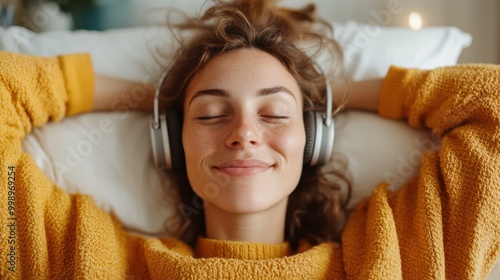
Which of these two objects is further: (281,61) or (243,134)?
(281,61)

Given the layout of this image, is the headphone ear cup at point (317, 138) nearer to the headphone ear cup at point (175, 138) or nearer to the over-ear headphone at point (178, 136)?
the over-ear headphone at point (178, 136)

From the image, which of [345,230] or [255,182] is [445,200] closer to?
[345,230]

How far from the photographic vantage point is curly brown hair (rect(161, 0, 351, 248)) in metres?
1.14

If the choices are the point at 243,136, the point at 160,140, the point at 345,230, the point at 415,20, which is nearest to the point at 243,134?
the point at 243,136

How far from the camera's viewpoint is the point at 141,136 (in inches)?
48.9

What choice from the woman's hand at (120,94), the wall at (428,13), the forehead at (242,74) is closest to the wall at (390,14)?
the wall at (428,13)

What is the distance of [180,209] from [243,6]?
542mm

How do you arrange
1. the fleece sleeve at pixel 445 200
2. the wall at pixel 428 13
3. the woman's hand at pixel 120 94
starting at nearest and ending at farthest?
1. the fleece sleeve at pixel 445 200
2. the woman's hand at pixel 120 94
3. the wall at pixel 428 13

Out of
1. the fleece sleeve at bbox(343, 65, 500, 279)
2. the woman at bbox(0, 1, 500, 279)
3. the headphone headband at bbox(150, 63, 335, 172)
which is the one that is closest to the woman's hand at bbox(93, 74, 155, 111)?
the woman at bbox(0, 1, 500, 279)

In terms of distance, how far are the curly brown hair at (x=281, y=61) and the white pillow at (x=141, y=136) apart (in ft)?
0.21

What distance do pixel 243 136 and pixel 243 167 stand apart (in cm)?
7

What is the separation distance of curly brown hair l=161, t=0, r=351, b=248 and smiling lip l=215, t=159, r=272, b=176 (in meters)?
0.25

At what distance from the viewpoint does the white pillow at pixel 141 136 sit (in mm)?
1177

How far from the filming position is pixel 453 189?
992 millimetres
